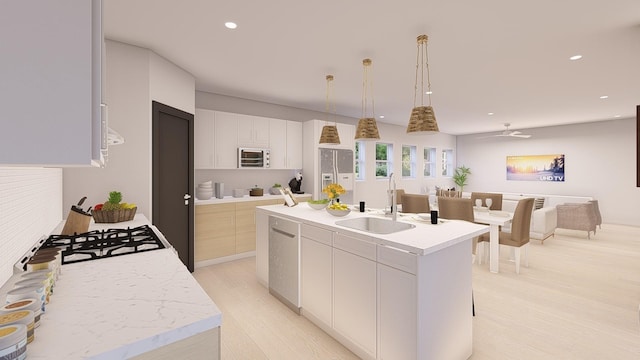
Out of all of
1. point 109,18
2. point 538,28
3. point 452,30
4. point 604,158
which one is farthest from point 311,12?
point 604,158

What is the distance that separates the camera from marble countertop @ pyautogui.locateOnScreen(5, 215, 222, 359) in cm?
70

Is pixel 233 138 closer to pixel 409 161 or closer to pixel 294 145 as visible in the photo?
pixel 294 145

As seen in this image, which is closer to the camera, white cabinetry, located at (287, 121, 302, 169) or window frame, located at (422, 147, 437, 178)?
white cabinetry, located at (287, 121, 302, 169)

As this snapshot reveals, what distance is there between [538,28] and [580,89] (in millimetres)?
2723

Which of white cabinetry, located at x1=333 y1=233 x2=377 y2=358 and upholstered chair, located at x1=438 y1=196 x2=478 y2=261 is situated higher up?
upholstered chair, located at x1=438 y1=196 x2=478 y2=261

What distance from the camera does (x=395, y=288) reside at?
174 cm

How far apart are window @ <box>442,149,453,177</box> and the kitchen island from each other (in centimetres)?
809

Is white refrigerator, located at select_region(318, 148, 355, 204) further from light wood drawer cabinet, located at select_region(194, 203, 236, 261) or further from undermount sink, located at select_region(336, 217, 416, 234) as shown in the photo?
undermount sink, located at select_region(336, 217, 416, 234)

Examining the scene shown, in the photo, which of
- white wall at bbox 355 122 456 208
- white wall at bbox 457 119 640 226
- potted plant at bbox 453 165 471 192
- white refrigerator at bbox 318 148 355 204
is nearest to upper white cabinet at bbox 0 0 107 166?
white refrigerator at bbox 318 148 355 204

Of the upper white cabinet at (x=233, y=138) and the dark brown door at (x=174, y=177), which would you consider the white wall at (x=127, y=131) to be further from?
the upper white cabinet at (x=233, y=138)

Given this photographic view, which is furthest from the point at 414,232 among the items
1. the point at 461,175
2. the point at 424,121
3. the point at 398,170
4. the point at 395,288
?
the point at 461,175

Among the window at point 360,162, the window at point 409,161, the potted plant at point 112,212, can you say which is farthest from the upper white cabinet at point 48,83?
the window at point 409,161

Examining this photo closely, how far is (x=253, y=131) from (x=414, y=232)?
3467 mm

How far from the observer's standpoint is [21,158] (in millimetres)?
550
